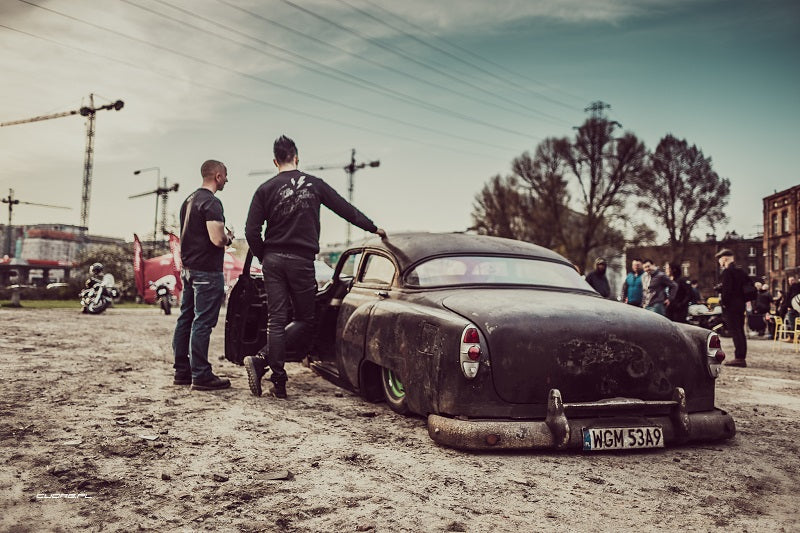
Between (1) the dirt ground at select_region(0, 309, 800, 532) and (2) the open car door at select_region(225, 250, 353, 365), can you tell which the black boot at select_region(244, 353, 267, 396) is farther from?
(2) the open car door at select_region(225, 250, 353, 365)

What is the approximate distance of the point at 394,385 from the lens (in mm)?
4797

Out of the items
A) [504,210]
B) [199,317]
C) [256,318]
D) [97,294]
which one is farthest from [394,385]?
[504,210]

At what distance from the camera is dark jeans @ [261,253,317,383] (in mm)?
5207

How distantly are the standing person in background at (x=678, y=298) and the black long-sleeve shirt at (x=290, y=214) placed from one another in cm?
884

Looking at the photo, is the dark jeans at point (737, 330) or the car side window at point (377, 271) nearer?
the car side window at point (377, 271)

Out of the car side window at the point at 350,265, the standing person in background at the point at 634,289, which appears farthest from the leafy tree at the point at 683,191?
the car side window at the point at 350,265

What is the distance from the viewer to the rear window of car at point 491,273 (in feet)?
15.9

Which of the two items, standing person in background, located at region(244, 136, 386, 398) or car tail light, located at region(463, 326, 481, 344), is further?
standing person in background, located at region(244, 136, 386, 398)

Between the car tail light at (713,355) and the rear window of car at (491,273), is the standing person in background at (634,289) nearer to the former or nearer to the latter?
the rear window of car at (491,273)

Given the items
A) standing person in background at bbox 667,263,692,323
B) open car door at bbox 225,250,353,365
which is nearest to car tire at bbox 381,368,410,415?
open car door at bbox 225,250,353,365

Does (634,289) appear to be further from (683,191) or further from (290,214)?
(683,191)

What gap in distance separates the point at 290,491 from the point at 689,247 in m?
39.4

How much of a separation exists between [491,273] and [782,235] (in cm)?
5534

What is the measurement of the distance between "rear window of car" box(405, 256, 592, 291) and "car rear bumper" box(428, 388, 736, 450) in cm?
125
